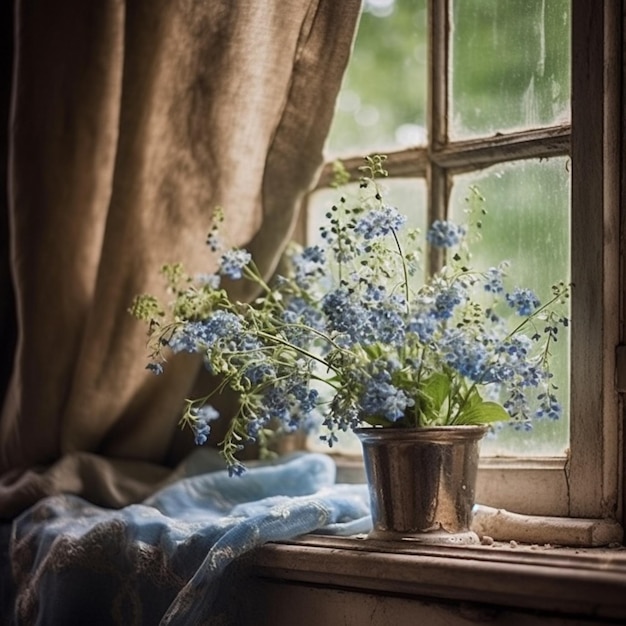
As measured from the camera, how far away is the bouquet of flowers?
1.22 m

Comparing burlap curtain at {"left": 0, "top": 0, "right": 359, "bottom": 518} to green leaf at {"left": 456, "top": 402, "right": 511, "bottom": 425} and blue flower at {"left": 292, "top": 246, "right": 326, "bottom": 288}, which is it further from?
green leaf at {"left": 456, "top": 402, "right": 511, "bottom": 425}

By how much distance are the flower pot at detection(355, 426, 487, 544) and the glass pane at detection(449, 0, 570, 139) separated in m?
0.46

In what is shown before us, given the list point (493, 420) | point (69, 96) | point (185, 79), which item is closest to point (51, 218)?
point (69, 96)

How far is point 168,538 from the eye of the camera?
4.38 feet

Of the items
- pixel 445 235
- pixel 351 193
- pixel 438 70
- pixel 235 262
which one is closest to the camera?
pixel 445 235

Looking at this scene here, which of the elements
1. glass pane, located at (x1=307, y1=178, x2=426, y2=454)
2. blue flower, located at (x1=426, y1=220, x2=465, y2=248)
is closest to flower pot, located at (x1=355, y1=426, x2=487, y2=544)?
blue flower, located at (x1=426, y1=220, x2=465, y2=248)

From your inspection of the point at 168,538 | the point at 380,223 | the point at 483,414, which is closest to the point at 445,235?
the point at 380,223

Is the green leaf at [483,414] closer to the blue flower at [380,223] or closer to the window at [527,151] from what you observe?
Answer: the window at [527,151]

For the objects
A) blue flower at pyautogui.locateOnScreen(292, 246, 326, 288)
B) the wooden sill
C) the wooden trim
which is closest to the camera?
the wooden sill

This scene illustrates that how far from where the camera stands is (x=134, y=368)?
1609 millimetres

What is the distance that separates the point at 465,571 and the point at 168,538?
1.42ft

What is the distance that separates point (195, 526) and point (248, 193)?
0.50 m

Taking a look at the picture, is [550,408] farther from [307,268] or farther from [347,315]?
[307,268]

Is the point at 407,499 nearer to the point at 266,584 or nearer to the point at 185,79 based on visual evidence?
the point at 266,584
